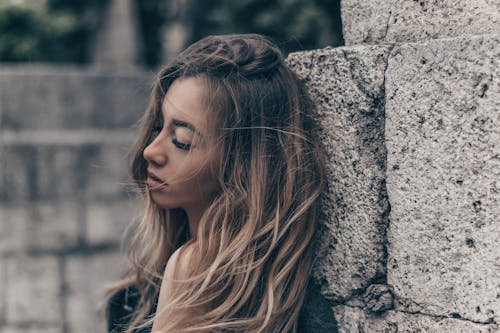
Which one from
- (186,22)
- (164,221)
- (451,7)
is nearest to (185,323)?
(164,221)

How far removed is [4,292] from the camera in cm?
458

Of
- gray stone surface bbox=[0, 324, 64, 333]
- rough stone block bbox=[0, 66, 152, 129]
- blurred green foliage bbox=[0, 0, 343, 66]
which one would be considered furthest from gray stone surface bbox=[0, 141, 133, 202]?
blurred green foliage bbox=[0, 0, 343, 66]

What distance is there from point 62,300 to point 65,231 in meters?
0.42

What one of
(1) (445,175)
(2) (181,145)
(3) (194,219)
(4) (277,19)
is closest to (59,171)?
(4) (277,19)

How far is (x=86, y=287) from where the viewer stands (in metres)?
4.84

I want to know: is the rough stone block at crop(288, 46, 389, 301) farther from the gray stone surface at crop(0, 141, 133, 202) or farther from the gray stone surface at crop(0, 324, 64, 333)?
the gray stone surface at crop(0, 324, 64, 333)

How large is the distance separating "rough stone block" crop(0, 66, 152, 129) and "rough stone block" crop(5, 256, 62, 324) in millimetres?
836

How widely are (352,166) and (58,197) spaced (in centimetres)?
322

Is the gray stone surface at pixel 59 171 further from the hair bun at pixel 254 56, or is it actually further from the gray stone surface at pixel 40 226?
the hair bun at pixel 254 56

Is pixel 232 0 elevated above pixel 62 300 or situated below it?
above

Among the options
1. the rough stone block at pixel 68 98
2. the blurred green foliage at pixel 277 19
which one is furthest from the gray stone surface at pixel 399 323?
the blurred green foliage at pixel 277 19

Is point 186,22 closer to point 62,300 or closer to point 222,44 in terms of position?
point 62,300

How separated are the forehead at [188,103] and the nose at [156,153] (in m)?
0.07

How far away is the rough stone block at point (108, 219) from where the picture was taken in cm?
481
